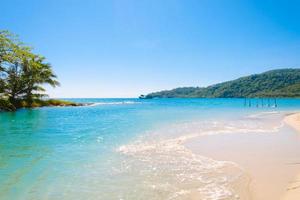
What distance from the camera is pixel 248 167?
411 inches

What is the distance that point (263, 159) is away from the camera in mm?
11711

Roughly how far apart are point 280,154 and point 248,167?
3340 millimetres

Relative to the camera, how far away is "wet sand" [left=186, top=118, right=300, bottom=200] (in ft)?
25.0

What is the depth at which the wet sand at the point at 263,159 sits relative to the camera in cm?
761

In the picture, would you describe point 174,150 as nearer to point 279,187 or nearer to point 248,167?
point 248,167

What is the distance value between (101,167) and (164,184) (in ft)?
11.2

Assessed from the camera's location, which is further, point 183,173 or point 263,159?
point 263,159

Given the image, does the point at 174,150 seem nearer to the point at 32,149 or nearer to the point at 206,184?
the point at 206,184

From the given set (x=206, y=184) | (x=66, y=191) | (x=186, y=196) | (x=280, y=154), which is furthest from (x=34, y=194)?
(x=280, y=154)

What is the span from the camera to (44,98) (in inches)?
2908

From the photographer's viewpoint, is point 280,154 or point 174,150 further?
point 174,150

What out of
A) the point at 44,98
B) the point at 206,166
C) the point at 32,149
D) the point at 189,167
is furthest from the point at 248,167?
the point at 44,98

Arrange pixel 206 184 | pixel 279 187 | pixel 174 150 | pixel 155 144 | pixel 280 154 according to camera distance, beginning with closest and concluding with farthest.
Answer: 1. pixel 279 187
2. pixel 206 184
3. pixel 280 154
4. pixel 174 150
5. pixel 155 144

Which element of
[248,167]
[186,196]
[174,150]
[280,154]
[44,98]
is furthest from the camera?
[44,98]
